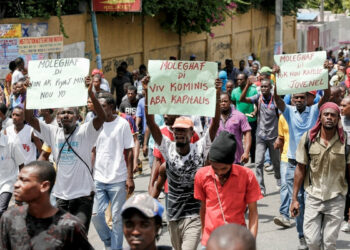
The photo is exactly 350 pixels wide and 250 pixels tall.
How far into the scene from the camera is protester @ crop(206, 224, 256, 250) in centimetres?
320

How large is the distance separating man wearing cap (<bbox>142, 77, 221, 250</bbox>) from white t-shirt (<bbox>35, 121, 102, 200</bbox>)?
69 centimetres

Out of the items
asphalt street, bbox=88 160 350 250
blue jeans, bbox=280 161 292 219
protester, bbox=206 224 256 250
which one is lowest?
asphalt street, bbox=88 160 350 250

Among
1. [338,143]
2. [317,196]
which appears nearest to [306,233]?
[317,196]

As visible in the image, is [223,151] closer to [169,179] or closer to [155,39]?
[169,179]

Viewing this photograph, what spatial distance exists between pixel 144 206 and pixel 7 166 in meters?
4.07

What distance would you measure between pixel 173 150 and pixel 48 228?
2355mm

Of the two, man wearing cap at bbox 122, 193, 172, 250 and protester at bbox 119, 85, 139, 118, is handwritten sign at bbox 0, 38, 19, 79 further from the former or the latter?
man wearing cap at bbox 122, 193, 172, 250

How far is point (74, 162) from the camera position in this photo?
22.4 ft

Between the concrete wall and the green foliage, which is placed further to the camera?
the green foliage

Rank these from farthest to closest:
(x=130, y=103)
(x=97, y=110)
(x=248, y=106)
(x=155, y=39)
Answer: (x=155, y=39), (x=130, y=103), (x=248, y=106), (x=97, y=110)

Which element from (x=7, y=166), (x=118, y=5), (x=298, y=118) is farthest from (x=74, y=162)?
(x=118, y=5)

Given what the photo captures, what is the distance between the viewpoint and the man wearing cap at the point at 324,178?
6.82 metres

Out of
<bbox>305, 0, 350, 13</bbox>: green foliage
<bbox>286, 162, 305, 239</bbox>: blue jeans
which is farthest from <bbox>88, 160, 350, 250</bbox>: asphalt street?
<bbox>305, 0, 350, 13</bbox>: green foliage

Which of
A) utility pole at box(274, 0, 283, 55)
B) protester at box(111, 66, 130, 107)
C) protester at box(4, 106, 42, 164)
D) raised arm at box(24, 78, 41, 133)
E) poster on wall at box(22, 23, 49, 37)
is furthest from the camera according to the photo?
utility pole at box(274, 0, 283, 55)
